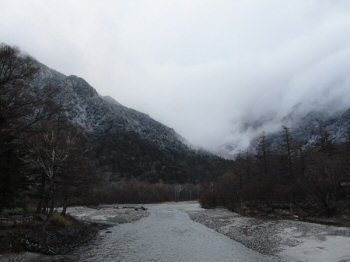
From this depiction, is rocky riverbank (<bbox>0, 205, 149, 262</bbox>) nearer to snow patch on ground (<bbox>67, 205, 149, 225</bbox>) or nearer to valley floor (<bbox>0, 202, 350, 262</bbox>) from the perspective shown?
valley floor (<bbox>0, 202, 350, 262</bbox>)

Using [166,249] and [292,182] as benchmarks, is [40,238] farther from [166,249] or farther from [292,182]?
[292,182]

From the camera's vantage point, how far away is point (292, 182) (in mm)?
88688

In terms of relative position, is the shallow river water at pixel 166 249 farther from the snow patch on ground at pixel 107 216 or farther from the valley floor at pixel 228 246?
the snow patch on ground at pixel 107 216

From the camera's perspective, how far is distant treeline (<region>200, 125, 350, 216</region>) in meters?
68.9

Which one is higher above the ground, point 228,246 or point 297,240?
point 297,240

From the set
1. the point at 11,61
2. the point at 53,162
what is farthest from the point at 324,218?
the point at 11,61

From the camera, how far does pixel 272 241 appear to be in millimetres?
43156

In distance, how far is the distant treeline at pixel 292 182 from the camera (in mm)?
68875

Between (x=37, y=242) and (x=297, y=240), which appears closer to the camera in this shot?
(x=37, y=242)

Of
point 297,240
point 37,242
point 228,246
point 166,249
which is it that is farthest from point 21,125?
point 297,240

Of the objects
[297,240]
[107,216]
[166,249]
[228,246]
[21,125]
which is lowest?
[166,249]

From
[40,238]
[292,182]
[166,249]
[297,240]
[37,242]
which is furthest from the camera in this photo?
[292,182]

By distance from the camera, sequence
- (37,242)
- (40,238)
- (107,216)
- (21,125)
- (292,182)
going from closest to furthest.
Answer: (37,242) < (40,238) < (21,125) < (292,182) < (107,216)

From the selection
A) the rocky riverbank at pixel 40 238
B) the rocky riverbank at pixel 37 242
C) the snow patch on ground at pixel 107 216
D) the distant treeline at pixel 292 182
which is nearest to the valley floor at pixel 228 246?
the rocky riverbank at pixel 37 242
